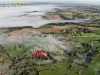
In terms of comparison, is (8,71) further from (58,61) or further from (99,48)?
(99,48)

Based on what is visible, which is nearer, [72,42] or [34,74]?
[34,74]

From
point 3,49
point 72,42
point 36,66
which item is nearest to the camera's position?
point 36,66

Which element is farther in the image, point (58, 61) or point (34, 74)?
point (58, 61)

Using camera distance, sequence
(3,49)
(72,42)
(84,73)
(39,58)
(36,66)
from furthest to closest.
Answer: (72,42), (3,49), (39,58), (36,66), (84,73)

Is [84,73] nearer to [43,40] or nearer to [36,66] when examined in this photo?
[36,66]

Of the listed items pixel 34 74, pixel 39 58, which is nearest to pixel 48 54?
pixel 39 58

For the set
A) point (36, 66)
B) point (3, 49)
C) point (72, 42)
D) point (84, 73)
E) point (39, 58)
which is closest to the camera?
point (84, 73)

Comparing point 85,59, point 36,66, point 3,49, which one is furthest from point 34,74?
point 3,49

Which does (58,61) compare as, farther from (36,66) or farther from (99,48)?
(99,48)
